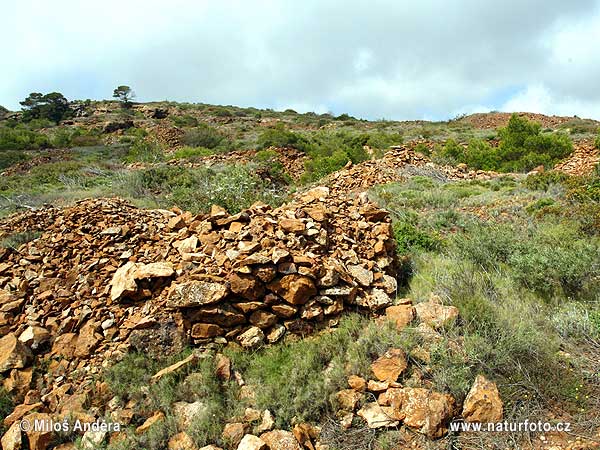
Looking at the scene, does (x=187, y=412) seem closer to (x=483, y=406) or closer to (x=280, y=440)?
(x=280, y=440)

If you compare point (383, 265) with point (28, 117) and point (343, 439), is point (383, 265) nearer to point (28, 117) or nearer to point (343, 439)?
point (343, 439)

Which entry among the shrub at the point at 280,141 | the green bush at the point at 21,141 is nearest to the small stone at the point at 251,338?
the shrub at the point at 280,141

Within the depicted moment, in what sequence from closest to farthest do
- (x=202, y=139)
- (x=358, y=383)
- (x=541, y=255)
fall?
(x=358, y=383)
(x=541, y=255)
(x=202, y=139)

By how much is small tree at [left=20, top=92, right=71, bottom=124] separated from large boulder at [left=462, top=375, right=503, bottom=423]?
4218 centimetres

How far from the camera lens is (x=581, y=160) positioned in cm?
1226

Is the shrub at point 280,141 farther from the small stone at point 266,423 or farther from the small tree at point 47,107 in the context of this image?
the small tree at point 47,107

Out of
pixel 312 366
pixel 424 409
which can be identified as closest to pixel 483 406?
pixel 424 409

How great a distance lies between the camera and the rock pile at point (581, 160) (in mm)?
11250

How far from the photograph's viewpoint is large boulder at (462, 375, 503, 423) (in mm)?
2758

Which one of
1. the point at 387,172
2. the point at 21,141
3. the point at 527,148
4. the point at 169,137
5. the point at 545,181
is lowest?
the point at 545,181

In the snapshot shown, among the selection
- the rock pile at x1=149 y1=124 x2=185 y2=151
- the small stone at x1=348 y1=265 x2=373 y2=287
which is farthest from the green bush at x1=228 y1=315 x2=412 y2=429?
the rock pile at x1=149 y1=124 x2=185 y2=151

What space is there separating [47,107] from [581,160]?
43487 mm

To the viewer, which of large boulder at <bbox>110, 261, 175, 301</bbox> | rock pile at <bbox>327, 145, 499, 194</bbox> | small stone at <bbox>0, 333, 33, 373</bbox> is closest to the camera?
small stone at <bbox>0, 333, 33, 373</bbox>

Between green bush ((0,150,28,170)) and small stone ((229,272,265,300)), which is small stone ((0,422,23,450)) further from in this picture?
green bush ((0,150,28,170))
